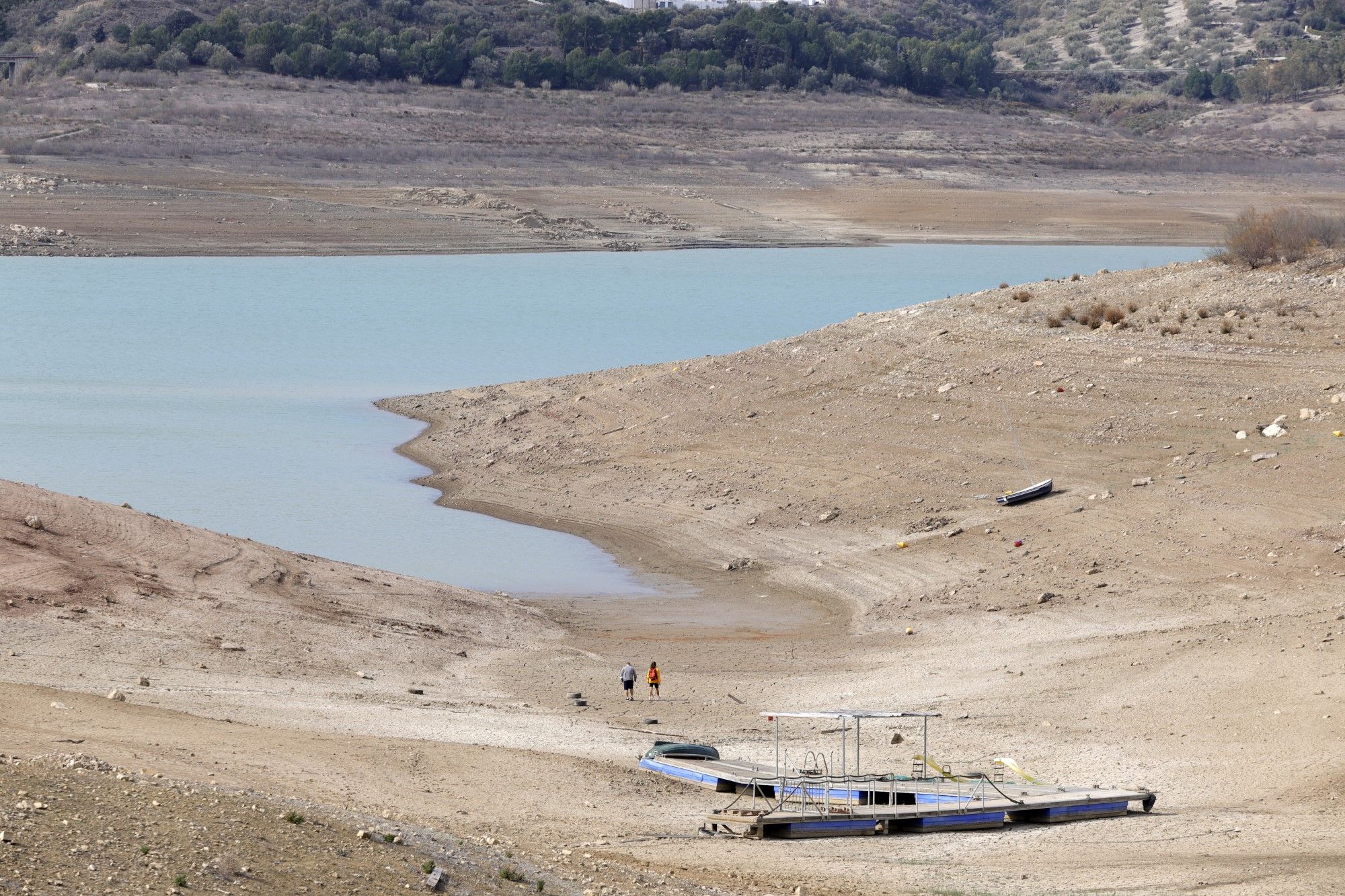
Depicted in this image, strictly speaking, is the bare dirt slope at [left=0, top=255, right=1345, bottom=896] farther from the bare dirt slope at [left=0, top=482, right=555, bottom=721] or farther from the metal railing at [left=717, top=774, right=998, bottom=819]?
the metal railing at [left=717, top=774, right=998, bottom=819]

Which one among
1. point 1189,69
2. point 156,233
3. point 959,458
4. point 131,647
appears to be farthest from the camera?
point 1189,69

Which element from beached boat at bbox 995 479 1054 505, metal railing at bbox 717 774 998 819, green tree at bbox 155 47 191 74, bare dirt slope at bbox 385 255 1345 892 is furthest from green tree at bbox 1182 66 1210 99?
metal railing at bbox 717 774 998 819

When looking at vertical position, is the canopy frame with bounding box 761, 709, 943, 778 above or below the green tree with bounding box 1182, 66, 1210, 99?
above

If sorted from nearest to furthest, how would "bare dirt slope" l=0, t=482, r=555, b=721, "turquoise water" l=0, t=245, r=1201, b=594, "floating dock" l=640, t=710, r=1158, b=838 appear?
"floating dock" l=640, t=710, r=1158, b=838, "bare dirt slope" l=0, t=482, r=555, b=721, "turquoise water" l=0, t=245, r=1201, b=594

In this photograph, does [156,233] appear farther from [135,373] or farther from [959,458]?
[959,458]

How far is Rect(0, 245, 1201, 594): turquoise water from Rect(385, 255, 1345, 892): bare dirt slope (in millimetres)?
1869

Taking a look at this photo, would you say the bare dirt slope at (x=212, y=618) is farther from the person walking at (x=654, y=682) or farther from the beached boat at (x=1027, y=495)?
the beached boat at (x=1027, y=495)

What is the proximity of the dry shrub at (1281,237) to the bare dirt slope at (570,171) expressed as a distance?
3337cm

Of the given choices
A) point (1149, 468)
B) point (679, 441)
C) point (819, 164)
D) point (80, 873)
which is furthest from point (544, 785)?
point (819, 164)

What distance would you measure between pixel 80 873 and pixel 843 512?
18.0 metres

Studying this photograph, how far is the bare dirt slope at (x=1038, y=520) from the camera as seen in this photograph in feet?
50.0

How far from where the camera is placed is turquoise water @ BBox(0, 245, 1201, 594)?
1101 inches

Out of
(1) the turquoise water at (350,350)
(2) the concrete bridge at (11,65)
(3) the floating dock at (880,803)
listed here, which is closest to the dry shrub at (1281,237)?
(1) the turquoise water at (350,350)

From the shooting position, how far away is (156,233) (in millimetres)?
61469
